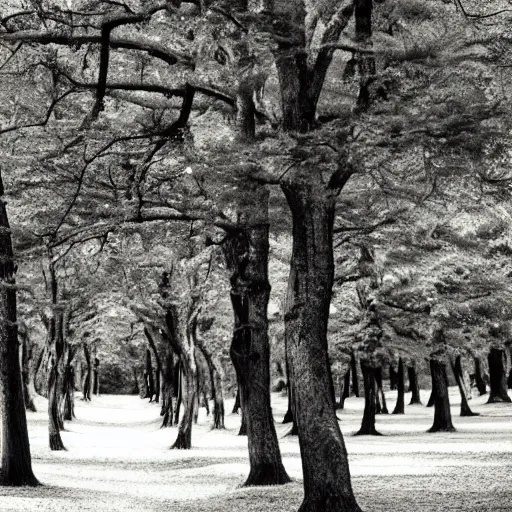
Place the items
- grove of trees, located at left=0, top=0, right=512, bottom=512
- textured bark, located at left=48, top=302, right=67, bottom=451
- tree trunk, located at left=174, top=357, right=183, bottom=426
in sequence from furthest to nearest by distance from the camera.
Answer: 1. tree trunk, located at left=174, top=357, right=183, bottom=426
2. textured bark, located at left=48, top=302, right=67, bottom=451
3. grove of trees, located at left=0, top=0, right=512, bottom=512

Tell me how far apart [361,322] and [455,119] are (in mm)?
20061

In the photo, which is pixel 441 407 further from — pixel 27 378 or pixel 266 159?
pixel 27 378

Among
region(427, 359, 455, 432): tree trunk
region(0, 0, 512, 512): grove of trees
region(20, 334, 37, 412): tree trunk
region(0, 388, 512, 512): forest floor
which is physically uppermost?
region(0, 0, 512, 512): grove of trees

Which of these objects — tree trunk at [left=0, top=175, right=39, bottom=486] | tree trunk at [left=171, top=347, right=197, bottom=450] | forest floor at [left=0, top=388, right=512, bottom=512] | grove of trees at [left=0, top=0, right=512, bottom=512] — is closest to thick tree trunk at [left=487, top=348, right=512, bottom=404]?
forest floor at [left=0, top=388, right=512, bottom=512]

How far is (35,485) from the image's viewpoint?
16.7m

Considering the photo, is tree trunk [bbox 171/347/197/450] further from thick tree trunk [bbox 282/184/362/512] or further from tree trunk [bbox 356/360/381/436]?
thick tree trunk [bbox 282/184/362/512]

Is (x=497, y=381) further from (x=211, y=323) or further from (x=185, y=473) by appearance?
(x=185, y=473)

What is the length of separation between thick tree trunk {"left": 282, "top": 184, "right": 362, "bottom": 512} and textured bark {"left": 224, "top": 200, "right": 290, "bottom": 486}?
372 centimetres

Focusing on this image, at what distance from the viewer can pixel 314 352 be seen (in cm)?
1155

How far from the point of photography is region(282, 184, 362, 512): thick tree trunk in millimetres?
11297

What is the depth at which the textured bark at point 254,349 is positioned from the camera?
15.9 metres

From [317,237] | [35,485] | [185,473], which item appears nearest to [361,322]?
[185,473]

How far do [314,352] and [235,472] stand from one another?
29.3 ft

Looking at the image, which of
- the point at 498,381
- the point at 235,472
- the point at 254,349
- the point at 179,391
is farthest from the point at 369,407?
the point at 254,349
